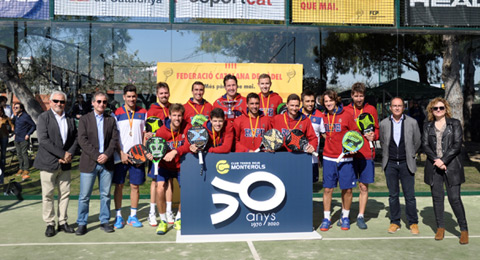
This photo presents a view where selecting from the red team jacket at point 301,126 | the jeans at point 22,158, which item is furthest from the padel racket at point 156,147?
the jeans at point 22,158

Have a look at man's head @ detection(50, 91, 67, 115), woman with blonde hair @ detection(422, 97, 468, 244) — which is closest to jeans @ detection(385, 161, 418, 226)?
woman with blonde hair @ detection(422, 97, 468, 244)

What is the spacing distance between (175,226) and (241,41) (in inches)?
163

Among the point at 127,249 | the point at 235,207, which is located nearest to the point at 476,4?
the point at 235,207

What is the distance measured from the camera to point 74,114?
28.3ft

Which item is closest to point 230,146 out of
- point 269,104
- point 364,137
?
point 269,104

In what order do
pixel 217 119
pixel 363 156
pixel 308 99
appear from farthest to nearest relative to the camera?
pixel 308 99 → pixel 363 156 → pixel 217 119

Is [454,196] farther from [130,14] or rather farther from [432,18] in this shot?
[130,14]

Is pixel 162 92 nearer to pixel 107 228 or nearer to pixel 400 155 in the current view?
pixel 107 228

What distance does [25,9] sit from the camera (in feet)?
26.3

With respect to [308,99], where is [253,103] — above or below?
below

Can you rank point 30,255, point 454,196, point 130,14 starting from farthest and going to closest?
point 130,14 → point 454,196 → point 30,255

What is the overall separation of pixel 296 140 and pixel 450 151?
1.90 metres

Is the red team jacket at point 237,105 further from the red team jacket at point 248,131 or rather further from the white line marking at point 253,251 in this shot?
the white line marking at point 253,251

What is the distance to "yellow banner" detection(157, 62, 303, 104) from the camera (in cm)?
848
